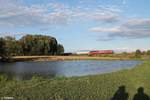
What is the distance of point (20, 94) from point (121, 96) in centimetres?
443

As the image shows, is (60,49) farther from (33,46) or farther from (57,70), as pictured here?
(57,70)

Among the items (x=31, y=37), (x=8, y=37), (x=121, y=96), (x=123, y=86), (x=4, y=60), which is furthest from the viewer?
(x=31, y=37)

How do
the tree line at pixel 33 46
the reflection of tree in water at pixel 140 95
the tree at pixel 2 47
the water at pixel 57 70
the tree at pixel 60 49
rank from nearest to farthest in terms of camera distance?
the reflection of tree in water at pixel 140 95 < the water at pixel 57 70 < the tree at pixel 2 47 < the tree line at pixel 33 46 < the tree at pixel 60 49

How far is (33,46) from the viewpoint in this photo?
11450 cm

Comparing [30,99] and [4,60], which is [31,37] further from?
[30,99]

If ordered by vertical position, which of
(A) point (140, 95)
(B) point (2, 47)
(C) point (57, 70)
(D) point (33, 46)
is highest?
(D) point (33, 46)

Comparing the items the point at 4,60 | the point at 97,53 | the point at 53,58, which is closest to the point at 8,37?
the point at 4,60

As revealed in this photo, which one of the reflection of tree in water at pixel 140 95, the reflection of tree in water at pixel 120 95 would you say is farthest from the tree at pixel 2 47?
the reflection of tree in water at pixel 140 95

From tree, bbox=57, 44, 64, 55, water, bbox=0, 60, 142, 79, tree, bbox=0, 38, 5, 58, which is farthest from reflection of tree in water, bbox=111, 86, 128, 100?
tree, bbox=57, 44, 64, 55

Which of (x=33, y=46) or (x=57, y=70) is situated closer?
(x=57, y=70)

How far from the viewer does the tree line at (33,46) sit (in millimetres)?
98125

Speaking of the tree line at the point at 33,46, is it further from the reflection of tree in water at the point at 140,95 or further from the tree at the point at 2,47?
the reflection of tree in water at the point at 140,95

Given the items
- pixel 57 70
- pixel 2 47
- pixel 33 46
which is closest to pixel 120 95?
pixel 57 70

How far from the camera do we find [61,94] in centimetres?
1196
